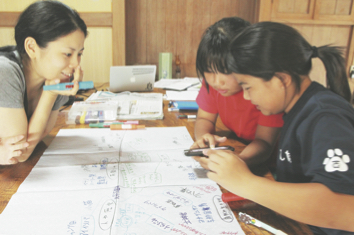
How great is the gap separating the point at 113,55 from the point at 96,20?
1.06 feet

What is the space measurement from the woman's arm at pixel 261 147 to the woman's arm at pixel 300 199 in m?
0.22

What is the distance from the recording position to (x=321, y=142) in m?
0.51

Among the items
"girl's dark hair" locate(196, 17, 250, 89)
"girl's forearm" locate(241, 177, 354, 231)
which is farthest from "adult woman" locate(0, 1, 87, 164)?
"girl's forearm" locate(241, 177, 354, 231)

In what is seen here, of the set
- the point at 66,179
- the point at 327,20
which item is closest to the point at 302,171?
the point at 66,179

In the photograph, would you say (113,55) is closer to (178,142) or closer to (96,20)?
(96,20)

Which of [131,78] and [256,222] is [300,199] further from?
[131,78]

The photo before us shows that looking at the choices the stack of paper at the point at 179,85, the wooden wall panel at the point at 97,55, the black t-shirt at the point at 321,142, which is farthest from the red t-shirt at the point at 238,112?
the wooden wall panel at the point at 97,55

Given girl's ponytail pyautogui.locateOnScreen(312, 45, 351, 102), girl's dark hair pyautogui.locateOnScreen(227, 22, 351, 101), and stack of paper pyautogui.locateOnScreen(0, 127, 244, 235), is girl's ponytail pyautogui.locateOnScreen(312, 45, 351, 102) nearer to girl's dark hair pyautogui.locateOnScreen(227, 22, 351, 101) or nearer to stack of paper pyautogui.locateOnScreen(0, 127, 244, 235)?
girl's dark hair pyautogui.locateOnScreen(227, 22, 351, 101)

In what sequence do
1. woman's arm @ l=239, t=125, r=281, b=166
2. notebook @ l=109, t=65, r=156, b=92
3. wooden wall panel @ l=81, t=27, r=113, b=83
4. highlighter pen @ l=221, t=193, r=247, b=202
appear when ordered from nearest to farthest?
1. highlighter pen @ l=221, t=193, r=247, b=202
2. woman's arm @ l=239, t=125, r=281, b=166
3. notebook @ l=109, t=65, r=156, b=92
4. wooden wall panel @ l=81, t=27, r=113, b=83

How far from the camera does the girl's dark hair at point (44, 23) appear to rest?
84 cm

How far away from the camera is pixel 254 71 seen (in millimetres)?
617

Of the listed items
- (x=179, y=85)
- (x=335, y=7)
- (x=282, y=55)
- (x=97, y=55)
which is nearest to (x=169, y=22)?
(x=97, y=55)

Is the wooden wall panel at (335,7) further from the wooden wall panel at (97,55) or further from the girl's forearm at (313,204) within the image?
the girl's forearm at (313,204)

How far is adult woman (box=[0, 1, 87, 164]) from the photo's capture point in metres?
0.80
